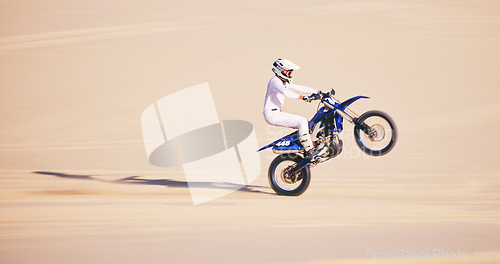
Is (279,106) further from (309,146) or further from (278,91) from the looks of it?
(309,146)

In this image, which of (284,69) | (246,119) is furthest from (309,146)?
(246,119)

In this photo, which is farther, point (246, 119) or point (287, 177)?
point (246, 119)

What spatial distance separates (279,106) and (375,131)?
59.7 inches

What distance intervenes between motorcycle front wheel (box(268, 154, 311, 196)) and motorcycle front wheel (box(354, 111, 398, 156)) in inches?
38.4

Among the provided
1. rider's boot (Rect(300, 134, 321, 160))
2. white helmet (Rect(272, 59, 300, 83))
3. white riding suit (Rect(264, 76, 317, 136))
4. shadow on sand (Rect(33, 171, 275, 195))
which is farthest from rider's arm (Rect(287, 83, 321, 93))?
shadow on sand (Rect(33, 171, 275, 195))

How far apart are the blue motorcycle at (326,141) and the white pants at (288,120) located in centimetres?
22

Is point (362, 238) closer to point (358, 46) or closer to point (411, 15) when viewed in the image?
point (358, 46)

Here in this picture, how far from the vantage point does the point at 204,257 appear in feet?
21.1

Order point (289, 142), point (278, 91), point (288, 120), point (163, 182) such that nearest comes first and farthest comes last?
point (278, 91) < point (288, 120) < point (289, 142) < point (163, 182)

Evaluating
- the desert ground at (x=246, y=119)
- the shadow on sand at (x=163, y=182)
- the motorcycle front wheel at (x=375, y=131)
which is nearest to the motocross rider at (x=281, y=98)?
the motorcycle front wheel at (x=375, y=131)

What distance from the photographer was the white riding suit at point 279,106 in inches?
355

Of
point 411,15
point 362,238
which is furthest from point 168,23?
point 362,238

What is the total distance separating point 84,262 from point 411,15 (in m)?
23.5

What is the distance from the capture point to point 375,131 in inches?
352
